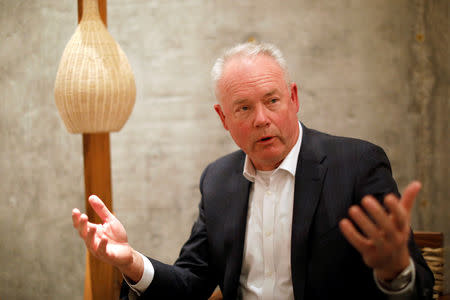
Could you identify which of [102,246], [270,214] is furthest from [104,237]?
[270,214]

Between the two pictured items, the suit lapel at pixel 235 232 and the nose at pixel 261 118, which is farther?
the suit lapel at pixel 235 232

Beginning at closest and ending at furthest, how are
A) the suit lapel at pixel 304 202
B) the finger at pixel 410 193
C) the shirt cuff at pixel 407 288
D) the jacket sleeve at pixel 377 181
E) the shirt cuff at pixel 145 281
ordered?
the finger at pixel 410 193 → the shirt cuff at pixel 407 288 → the jacket sleeve at pixel 377 181 → the suit lapel at pixel 304 202 → the shirt cuff at pixel 145 281

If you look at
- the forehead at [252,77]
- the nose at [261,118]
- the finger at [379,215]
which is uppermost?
the forehead at [252,77]

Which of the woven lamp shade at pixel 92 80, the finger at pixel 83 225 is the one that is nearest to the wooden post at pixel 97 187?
the woven lamp shade at pixel 92 80

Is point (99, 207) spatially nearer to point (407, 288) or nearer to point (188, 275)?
point (188, 275)

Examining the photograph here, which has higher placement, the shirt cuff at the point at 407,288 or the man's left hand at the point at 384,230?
the man's left hand at the point at 384,230

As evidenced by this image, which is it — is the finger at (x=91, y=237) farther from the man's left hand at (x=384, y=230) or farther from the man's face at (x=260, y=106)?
the man's left hand at (x=384, y=230)

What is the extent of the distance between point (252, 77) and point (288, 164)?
0.37m

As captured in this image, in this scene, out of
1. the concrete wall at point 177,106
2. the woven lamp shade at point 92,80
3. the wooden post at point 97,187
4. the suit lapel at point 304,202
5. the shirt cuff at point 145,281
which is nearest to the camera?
the suit lapel at point 304,202

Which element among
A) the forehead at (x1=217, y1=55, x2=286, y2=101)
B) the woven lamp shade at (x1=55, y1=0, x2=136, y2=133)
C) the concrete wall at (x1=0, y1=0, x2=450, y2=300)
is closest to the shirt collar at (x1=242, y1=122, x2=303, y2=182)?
the forehead at (x1=217, y1=55, x2=286, y2=101)

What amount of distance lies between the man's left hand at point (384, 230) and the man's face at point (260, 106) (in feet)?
1.81

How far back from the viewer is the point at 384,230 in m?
1.02

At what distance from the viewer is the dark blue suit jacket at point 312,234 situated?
4.66 ft

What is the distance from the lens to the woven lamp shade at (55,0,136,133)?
1.76 m
